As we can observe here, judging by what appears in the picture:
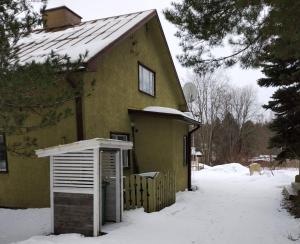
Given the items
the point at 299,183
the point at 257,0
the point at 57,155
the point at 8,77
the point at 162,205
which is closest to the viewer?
the point at 8,77

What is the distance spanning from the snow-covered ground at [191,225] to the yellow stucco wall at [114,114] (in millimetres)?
793

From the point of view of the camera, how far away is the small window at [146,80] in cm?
1539

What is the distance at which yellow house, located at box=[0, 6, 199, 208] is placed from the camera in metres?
10.9

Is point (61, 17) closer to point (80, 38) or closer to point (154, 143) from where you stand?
point (80, 38)

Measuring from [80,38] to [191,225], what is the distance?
7238 mm

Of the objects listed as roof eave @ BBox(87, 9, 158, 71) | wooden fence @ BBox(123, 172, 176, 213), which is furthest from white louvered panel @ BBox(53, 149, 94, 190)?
wooden fence @ BBox(123, 172, 176, 213)

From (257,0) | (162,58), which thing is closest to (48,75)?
(257,0)

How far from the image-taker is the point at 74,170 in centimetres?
827

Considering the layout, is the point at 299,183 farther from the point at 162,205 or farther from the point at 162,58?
the point at 162,58

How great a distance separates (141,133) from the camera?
46.7 ft

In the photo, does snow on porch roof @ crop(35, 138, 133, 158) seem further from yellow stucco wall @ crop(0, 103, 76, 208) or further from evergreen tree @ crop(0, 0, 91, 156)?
yellow stucco wall @ crop(0, 103, 76, 208)

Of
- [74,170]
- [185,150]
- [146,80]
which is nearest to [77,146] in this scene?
[74,170]

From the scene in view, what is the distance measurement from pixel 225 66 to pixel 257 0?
9.43 feet

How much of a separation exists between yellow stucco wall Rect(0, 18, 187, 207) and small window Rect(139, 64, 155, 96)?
9.8 inches
